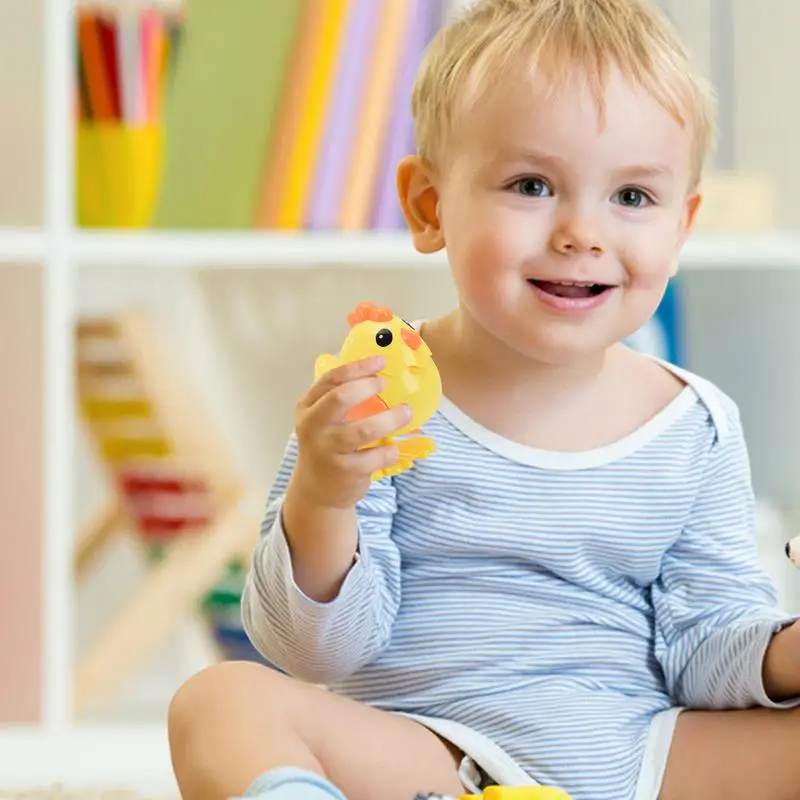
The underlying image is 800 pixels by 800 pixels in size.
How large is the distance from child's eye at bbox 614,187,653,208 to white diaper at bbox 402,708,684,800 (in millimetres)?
319

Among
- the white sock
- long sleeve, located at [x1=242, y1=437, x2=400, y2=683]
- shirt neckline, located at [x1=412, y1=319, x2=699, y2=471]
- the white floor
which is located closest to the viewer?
the white sock

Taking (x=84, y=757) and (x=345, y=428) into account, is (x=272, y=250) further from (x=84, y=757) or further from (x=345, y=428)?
(x=345, y=428)

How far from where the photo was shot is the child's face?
36.0 inches

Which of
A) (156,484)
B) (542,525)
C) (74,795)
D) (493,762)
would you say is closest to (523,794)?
(493,762)

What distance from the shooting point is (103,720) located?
1759 mm

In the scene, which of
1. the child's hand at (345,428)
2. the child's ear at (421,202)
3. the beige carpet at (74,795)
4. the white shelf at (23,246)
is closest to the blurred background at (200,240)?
the white shelf at (23,246)

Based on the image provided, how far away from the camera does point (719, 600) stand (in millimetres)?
1000

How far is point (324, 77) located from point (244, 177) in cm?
14

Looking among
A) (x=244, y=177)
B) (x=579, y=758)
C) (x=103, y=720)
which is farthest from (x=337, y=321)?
(x=579, y=758)

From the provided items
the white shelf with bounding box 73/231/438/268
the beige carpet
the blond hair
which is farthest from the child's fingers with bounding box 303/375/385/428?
the white shelf with bounding box 73/231/438/268

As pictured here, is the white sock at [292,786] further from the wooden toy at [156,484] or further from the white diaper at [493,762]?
the wooden toy at [156,484]

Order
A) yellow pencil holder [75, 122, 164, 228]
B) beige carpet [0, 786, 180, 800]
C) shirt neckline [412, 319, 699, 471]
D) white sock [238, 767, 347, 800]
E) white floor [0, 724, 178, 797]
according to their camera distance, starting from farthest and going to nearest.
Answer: yellow pencil holder [75, 122, 164, 228] → white floor [0, 724, 178, 797] → beige carpet [0, 786, 180, 800] → shirt neckline [412, 319, 699, 471] → white sock [238, 767, 347, 800]

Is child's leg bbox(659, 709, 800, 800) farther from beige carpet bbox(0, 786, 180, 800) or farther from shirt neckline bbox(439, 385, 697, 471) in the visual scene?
beige carpet bbox(0, 786, 180, 800)

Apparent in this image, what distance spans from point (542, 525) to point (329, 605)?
0.54 ft
